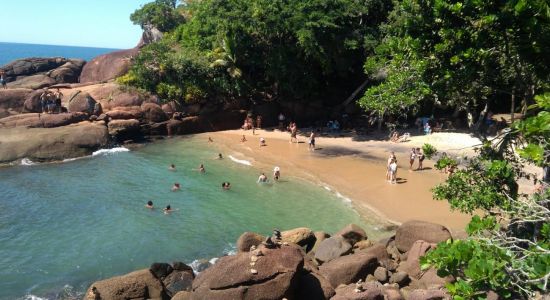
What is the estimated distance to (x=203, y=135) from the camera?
34188 mm

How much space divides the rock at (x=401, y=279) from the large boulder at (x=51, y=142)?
885 inches

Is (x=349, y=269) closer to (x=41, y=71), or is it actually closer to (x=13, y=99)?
(x=13, y=99)

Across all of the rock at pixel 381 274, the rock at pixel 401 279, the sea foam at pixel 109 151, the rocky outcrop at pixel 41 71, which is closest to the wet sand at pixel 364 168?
the rock at pixel 401 279

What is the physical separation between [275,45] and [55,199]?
1785cm

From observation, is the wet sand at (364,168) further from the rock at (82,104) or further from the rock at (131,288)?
the rock at (131,288)

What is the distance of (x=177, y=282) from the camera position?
13.8 m

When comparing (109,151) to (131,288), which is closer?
(131,288)

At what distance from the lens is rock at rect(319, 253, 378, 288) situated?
43.0 ft

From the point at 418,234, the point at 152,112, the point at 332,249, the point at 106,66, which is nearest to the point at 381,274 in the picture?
the point at 332,249

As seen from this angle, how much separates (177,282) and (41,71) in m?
36.7

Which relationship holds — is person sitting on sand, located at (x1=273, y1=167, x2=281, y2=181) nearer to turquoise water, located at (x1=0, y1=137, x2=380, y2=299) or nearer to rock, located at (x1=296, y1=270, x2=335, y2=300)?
turquoise water, located at (x1=0, y1=137, x2=380, y2=299)

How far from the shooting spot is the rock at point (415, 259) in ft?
44.1


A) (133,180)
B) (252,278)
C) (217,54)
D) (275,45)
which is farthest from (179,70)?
(252,278)

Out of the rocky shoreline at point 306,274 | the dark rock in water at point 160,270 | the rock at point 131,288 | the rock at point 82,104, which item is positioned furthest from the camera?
the rock at point 82,104
